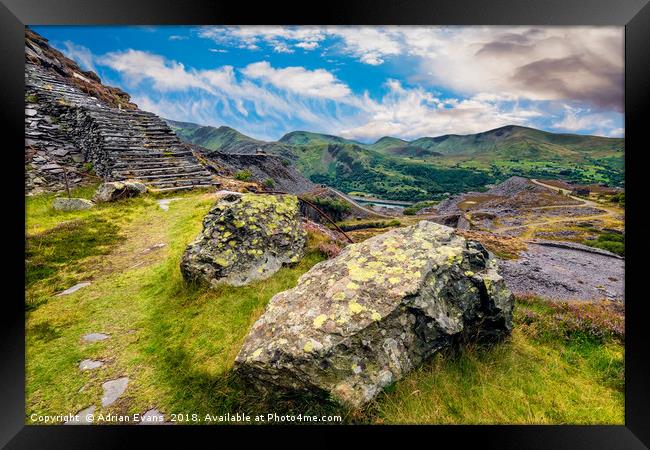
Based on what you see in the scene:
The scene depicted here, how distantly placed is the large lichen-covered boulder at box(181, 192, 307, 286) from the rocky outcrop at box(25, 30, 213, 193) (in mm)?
9664

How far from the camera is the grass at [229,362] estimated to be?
10.5 feet

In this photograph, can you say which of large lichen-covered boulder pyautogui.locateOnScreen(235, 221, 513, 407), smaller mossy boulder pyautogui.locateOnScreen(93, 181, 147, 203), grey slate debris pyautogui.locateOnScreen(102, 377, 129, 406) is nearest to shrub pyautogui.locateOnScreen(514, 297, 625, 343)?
large lichen-covered boulder pyautogui.locateOnScreen(235, 221, 513, 407)

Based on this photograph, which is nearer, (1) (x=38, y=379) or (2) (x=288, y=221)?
(1) (x=38, y=379)

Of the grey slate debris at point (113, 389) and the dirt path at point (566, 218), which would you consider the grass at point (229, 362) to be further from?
the dirt path at point (566, 218)

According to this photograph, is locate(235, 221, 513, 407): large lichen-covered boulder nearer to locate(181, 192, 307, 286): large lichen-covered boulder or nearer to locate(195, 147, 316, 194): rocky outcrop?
locate(181, 192, 307, 286): large lichen-covered boulder

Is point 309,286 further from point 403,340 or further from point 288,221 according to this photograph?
point 288,221

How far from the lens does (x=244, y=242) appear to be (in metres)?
5.25

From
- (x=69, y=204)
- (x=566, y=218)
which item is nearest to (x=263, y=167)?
(x=69, y=204)

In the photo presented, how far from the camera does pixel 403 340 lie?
3.00 metres

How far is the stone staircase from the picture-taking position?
13.9 meters
